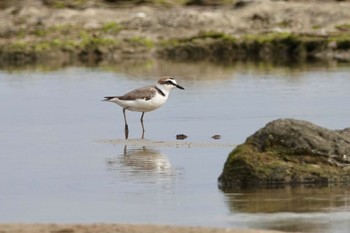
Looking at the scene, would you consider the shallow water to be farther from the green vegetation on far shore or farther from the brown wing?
the green vegetation on far shore

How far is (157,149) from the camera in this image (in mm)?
18859

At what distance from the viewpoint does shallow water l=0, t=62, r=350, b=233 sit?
13125mm

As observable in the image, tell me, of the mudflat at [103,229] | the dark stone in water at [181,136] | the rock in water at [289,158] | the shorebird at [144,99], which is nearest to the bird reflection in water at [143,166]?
the dark stone in water at [181,136]

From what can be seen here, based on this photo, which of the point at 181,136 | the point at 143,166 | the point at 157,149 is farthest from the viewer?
the point at 181,136

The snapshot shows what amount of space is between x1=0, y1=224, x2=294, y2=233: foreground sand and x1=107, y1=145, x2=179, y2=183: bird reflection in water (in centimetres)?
383

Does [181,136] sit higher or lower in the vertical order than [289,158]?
lower

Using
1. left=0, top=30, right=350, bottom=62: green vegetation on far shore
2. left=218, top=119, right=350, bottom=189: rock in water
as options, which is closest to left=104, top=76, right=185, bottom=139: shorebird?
left=218, top=119, right=350, bottom=189: rock in water

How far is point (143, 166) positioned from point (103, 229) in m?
5.59

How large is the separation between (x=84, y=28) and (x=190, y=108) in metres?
22.2

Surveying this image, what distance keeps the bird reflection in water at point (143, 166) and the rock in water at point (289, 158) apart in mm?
1386

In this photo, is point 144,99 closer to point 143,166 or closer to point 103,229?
point 143,166

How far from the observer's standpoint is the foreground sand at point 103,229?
37.0 feet

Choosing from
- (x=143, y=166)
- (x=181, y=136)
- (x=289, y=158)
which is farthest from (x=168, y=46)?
(x=289, y=158)

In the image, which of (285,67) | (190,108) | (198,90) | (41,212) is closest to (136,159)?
(41,212)
